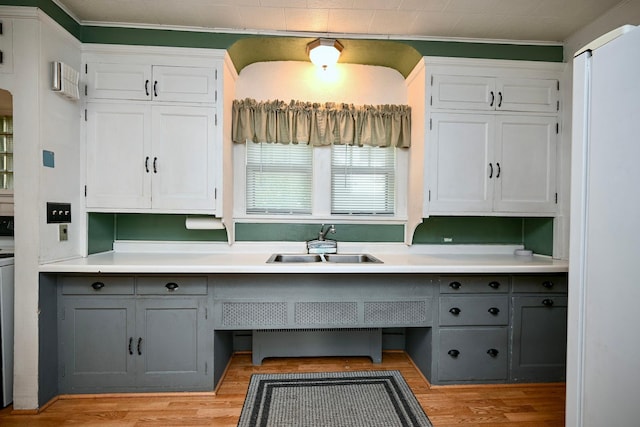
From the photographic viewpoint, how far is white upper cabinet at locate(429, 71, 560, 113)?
8.48 feet


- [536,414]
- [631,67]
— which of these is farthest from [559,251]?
[631,67]

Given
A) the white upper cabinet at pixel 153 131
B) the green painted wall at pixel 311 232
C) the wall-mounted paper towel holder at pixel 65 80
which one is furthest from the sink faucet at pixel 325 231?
the wall-mounted paper towel holder at pixel 65 80

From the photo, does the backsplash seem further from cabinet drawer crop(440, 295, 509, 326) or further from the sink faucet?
cabinet drawer crop(440, 295, 509, 326)

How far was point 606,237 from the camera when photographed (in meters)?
1.00

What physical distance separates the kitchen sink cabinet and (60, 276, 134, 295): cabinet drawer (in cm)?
53

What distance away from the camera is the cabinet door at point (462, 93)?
2.58m

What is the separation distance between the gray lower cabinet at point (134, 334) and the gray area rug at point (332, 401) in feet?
1.38

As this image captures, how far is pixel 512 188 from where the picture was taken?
2629 millimetres

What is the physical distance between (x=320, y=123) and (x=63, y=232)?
2.08 meters

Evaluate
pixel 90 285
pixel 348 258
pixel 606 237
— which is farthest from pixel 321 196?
pixel 606 237

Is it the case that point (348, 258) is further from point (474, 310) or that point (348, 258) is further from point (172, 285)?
point (172, 285)

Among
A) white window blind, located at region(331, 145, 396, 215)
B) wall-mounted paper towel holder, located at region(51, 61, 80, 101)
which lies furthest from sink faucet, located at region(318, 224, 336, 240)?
wall-mounted paper towel holder, located at region(51, 61, 80, 101)

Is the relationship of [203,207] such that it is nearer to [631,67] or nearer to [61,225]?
[61,225]

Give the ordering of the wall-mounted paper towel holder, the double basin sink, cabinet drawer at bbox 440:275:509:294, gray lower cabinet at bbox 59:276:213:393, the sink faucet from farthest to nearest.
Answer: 1. the sink faucet
2. the double basin sink
3. cabinet drawer at bbox 440:275:509:294
4. gray lower cabinet at bbox 59:276:213:393
5. the wall-mounted paper towel holder
